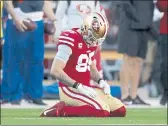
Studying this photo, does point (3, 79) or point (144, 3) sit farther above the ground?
point (144, 3)

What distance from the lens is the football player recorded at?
11266 mm

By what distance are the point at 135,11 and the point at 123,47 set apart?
60 centimetres

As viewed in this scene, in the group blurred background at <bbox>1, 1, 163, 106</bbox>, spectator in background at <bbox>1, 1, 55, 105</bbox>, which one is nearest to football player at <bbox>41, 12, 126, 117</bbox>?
spectator in background at <bbox>1, 1, 55, 105</bbox>

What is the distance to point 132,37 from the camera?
601 inches

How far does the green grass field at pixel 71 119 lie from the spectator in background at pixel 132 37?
2.25m

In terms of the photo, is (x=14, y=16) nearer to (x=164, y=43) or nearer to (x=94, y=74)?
(x=164, y=43)

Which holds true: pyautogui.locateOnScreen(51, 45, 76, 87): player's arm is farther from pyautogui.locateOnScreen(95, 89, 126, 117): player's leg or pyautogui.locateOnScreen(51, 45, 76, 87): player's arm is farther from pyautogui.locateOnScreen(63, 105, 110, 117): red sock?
pyautogui.locateOnScreen(95, 89, 126, 117): player's leg

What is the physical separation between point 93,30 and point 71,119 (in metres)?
1.17

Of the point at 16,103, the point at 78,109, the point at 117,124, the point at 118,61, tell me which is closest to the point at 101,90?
the point at 78,109

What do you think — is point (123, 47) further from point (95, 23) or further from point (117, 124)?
point (117, 124)

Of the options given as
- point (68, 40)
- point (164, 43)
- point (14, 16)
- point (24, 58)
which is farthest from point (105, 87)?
point (164, 43)

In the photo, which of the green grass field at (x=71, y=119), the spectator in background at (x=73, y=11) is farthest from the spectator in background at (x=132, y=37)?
the green grass field at (x=71, y=119)

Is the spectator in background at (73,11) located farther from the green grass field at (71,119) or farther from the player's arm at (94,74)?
the player's arm at (94,74)

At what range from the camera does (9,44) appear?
1466 centimetres
